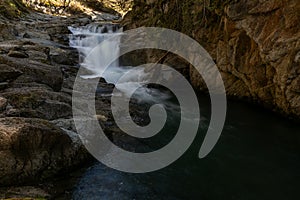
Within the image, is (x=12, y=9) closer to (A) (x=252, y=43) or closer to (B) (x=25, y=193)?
(A) (x=252, y=43)

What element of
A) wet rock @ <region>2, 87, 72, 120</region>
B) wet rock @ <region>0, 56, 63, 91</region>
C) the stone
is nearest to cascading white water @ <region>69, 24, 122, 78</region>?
wet rock @ <region>0, 56, 63, 91</region>

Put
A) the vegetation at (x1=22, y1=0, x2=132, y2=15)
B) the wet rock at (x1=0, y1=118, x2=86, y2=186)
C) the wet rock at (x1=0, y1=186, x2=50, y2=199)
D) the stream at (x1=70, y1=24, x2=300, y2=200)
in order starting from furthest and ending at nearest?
the vegetation at (x1=22, y1=0, x2=132, y2=15)
the stream at (x1=70, y1=24, x2=300, y2=200)
the wet rock at (x1=0, y1=118, x2=86, y2=186)
the wet rock at (x1=0, y1=186, x2=50, y2=199)

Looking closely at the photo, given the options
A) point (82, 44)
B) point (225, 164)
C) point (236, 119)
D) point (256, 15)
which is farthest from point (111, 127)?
point (82, 44)

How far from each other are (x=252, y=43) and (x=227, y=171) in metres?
6.44

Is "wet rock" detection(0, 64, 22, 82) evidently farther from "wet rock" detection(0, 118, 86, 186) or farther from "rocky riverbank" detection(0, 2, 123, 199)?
"wet rock" detection(0, 118, 86, 186)

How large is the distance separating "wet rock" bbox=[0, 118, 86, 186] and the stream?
2.20 ft

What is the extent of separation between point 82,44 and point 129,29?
3575 millimetres

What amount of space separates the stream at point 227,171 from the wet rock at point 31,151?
26.4 inches

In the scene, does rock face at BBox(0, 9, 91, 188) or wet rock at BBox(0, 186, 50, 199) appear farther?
rock face at BBox(0, 9, 91, 188)

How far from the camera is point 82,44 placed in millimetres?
22578

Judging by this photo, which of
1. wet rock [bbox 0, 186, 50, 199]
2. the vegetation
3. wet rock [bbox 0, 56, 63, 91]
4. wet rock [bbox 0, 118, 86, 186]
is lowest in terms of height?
wet rock [bbox 0, 186, 50, 199]

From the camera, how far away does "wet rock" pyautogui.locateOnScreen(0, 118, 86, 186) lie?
20.5ft

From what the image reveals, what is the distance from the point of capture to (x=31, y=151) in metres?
6.57

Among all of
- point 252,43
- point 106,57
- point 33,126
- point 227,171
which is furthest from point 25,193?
point 106,57
